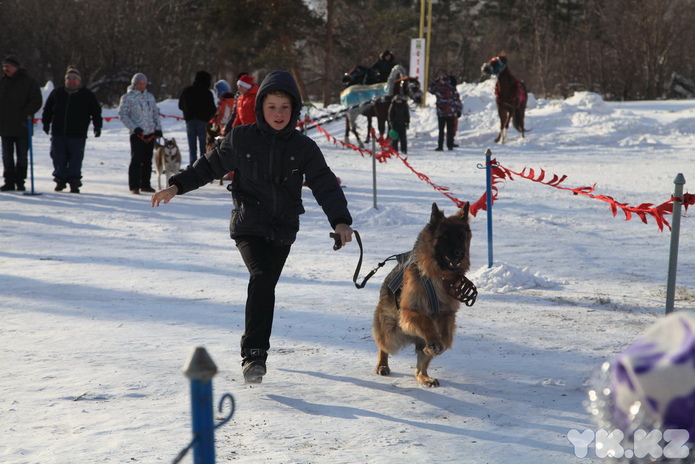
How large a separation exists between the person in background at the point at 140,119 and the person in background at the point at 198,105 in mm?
1047

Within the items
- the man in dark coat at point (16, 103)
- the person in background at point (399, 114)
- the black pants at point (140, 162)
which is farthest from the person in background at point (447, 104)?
the man in dark coat at point (16, 103)

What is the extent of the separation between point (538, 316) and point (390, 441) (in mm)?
2797

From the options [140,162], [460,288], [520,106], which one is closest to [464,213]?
[460,288]

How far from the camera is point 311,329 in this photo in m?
5.65

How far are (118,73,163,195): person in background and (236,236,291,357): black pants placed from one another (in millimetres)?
8255

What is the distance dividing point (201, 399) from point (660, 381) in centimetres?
112

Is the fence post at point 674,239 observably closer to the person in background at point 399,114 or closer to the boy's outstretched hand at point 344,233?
the boy's outstretched hand at point 344,233

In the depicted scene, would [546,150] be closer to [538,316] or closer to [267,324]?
[538,316]

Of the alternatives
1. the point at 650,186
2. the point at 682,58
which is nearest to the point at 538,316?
the point at 650,186

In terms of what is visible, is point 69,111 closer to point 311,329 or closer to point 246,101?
point 246,101

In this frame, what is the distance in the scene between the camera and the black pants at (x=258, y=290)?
170 inches

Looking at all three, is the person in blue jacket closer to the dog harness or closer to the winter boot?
the winter boot

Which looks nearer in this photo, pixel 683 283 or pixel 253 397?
pixel 253 397

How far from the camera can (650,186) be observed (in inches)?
511
